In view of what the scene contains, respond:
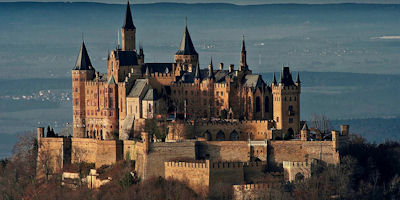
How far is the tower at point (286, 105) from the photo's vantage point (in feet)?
291

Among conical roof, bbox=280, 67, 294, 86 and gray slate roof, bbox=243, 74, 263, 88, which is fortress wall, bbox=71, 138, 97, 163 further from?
conical roof, bbox=280, 67, 294, 86

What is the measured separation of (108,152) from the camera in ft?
294

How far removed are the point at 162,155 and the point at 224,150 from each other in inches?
165

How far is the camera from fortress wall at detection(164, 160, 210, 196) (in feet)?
270

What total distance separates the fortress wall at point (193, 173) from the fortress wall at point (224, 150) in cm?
266

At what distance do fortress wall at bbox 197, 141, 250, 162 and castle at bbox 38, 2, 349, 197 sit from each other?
0.07 metres

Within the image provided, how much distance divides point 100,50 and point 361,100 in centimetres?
3873

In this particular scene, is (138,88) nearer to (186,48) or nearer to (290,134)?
(186,48)

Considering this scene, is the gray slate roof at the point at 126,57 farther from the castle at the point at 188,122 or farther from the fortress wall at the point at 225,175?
the fortress wall at the point at 225,175

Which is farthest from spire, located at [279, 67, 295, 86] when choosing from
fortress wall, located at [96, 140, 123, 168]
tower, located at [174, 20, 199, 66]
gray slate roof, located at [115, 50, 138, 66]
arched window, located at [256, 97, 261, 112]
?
gray slate roof, located at [115, 50, 138, 66]

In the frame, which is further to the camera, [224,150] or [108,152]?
[108,152]

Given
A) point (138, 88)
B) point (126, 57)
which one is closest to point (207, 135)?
point (138, 88)

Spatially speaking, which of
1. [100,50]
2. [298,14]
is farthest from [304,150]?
[298,14]

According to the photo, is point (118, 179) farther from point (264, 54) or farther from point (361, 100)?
point (361, 100)
